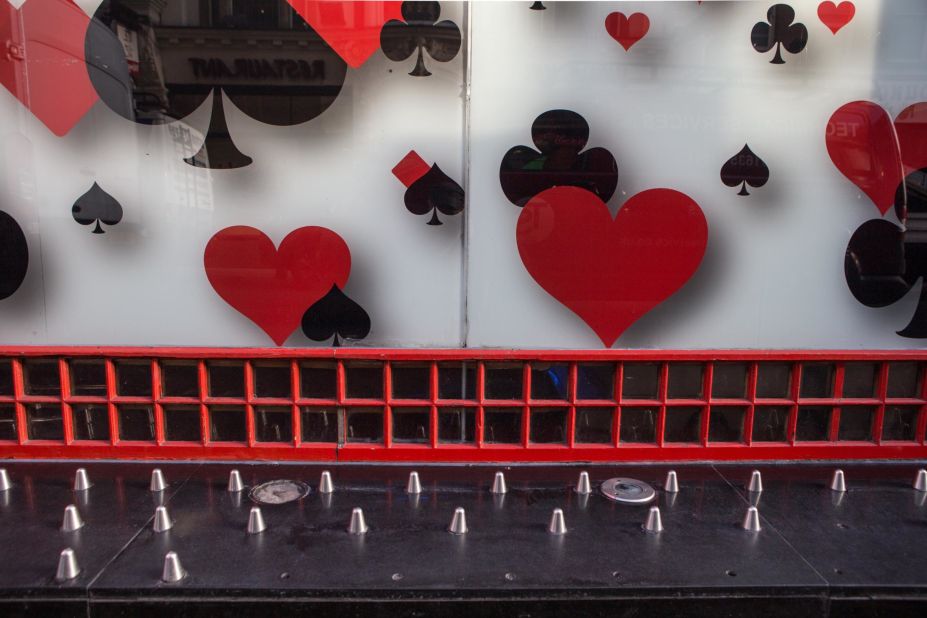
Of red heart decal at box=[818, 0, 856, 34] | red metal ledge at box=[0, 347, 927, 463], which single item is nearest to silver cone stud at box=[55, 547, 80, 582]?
red metal ledge at box=[0, 347, 927, 463]

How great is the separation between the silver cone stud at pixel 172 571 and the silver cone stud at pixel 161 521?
0.29m

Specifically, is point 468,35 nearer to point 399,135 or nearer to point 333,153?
point 399,135

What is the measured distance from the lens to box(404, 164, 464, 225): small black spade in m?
2.64

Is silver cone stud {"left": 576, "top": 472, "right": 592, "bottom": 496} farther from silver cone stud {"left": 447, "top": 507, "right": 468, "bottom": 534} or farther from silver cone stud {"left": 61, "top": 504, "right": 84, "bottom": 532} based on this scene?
silver cone stud {"left": 61, "top": 504, "right": 84, "bottom": 532}

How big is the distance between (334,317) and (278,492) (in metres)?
0.80

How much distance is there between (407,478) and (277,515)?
1.91 feet

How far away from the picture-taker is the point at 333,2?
257 cm

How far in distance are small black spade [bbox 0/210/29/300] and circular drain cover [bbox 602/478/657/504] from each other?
2.80m

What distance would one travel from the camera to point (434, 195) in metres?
2.65

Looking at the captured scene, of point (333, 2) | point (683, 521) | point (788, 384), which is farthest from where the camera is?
point (788, 384)

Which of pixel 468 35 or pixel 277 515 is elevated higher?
pixel 468 35

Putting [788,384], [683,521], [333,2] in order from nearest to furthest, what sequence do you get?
[683,521], [333,2], [788,384]

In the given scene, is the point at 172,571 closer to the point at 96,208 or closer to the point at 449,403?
the point at 449,403

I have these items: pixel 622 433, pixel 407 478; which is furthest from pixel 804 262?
pixel 407 478
